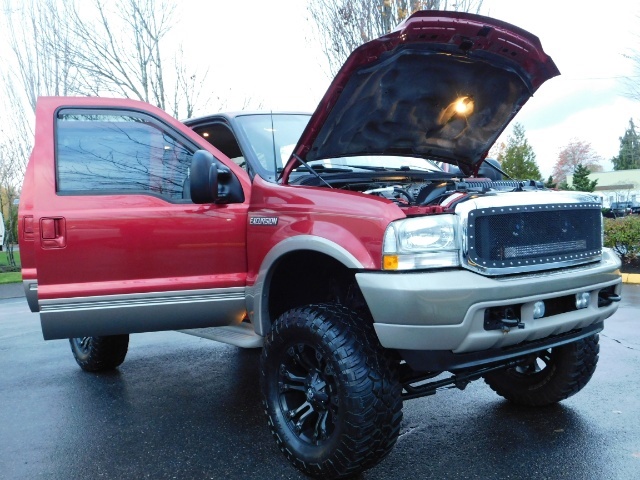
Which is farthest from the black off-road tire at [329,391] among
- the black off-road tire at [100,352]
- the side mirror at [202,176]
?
the black off-road tire at [100,352]

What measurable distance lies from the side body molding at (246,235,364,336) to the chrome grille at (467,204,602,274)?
563 millimetres

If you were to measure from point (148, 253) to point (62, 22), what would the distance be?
1356 centimetres

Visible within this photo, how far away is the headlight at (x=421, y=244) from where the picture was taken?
2572mm

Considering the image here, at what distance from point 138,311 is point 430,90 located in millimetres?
2193

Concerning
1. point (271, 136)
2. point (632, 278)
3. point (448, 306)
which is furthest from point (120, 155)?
point (632, 278)

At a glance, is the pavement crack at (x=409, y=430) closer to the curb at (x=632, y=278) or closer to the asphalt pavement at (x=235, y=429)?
the asphalt pavement at (x=235, y=429)

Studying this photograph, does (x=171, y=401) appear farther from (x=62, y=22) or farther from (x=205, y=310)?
(x=62, y=22)

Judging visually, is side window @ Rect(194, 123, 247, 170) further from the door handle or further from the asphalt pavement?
the asphalt pavement

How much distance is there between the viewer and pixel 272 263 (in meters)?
3.22

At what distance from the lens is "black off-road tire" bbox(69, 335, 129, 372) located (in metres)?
4.88

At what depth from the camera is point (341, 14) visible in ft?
47.8

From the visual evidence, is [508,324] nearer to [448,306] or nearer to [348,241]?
[448,306]

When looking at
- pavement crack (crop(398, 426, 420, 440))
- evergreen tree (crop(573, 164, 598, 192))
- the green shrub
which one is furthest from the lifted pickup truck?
evergreen tree (crop(573, 164, 598, 192))

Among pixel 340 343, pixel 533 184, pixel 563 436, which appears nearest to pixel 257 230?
pixel 340 343
